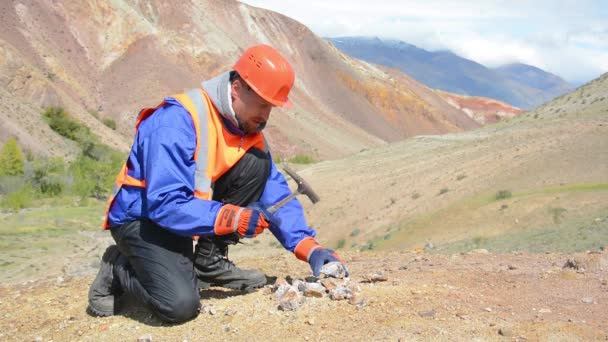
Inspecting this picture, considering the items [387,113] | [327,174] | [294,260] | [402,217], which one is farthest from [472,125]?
[294,260]

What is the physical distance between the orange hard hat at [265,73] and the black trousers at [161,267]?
50 cm

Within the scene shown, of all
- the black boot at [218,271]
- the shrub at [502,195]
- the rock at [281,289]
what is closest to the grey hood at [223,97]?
the black boot at [218,271]

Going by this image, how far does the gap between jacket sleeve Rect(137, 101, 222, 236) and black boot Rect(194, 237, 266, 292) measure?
2.41 feet

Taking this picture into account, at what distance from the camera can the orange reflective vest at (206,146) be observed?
376 centimetres

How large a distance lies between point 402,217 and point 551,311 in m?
11.3

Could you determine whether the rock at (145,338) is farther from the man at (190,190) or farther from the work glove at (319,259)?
the work glove at (319,259)

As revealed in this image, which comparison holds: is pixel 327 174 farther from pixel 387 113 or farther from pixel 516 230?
pixel 387 113

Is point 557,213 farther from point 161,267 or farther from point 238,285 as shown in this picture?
point 161,267

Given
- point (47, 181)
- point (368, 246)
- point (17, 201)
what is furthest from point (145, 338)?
point (47, 181)

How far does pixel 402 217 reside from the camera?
49.1 ft

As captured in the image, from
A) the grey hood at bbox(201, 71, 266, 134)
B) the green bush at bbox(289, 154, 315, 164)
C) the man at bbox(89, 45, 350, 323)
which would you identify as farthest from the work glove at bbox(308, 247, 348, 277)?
the green bush at bbox(289, 154, 315, 164)

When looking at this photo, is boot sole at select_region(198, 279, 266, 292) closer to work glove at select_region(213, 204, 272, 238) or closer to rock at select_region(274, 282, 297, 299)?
rock at select_region(274, 282, 297, 299)

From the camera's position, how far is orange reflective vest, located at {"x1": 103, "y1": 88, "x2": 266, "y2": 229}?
3.76 meters

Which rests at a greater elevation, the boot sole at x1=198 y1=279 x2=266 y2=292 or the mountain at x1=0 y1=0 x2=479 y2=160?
the boot sole at x1=198 y1=279 x2=266 y2=292
